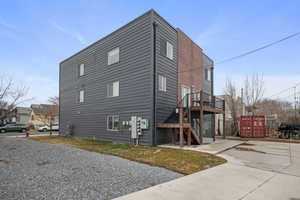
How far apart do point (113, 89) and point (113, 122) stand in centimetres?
244

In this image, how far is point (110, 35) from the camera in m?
13.9

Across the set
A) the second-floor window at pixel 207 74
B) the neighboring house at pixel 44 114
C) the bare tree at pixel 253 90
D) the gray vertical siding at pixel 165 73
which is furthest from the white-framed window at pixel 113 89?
the neighboring house at pixel 44 114

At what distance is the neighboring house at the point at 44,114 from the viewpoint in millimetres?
42584

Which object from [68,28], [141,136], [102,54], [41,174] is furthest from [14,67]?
[41,174]

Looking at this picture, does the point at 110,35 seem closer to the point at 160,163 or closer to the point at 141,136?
the point at 141,136

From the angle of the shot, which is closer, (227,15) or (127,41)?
(227,15)

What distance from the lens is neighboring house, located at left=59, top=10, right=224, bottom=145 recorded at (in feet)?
36.1

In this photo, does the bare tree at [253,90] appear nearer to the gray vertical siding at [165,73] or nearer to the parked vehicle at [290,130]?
the parked vehicle at [290,130]

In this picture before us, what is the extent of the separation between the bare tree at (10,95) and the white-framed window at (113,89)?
363 inches

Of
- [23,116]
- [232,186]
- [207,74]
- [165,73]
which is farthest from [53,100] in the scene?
[232,186]

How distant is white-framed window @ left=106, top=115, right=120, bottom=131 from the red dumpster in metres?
13.4

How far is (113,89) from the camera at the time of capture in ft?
44.4

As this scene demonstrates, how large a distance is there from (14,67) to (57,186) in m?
20.5

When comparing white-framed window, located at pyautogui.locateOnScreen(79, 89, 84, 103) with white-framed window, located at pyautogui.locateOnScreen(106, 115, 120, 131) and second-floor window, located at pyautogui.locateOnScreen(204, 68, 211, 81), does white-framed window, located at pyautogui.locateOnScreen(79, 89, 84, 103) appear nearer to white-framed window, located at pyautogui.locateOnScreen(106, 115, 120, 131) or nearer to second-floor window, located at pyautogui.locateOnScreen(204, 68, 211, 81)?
white-framed window, located at pyautogui.locateOnScreen(106, 115, 120, 131)
